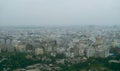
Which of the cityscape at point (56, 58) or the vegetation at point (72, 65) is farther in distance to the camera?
the cityscape at point (56, 58)

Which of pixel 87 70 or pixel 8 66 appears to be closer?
pixel 87 70

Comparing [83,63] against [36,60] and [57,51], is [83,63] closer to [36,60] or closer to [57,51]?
[36,60]

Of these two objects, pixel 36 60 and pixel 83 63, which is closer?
pixel 83 63

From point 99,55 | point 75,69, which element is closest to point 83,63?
point 75,69

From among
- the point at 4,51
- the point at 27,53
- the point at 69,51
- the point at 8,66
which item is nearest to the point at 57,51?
the point at 69,51

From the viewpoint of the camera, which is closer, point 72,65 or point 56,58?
point 72,65

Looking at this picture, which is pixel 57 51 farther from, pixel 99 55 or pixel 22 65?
pixel 22 65

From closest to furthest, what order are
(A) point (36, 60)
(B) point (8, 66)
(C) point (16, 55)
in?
(B) point (8, 66) → (A) point (36, 60) → (C) point (16, 55)

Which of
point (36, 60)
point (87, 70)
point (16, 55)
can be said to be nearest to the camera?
point (87, 70)

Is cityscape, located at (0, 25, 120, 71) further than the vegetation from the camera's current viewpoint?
Yes
